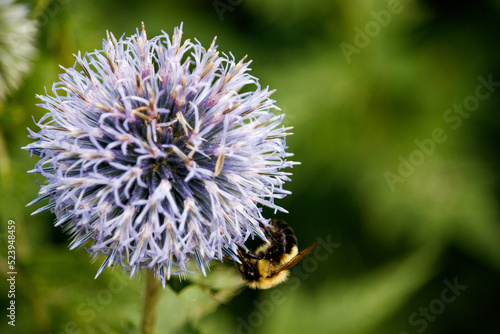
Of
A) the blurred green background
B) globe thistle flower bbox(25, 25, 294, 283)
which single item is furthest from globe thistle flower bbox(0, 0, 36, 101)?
globe thistle flower bbox(25, 25, 294, 283)

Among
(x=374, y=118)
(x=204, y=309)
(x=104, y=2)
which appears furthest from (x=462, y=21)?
(x=204, y=309)

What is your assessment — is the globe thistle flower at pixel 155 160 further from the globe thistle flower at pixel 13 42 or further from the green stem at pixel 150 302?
the globe thistle flower at pixel 13 42

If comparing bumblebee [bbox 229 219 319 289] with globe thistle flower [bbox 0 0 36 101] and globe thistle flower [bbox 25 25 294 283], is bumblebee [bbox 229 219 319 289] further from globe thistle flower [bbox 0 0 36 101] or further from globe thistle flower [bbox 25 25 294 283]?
globe thistle flower [bbox 0 0 36 101]

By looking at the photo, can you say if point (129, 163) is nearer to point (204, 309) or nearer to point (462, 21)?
point (204, 309)

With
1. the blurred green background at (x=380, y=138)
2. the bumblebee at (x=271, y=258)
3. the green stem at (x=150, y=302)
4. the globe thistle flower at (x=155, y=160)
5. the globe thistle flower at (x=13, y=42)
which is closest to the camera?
the globe thistle flower at (x=155, y=160)

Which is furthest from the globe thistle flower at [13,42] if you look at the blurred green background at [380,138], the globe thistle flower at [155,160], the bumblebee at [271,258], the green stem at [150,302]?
the bumblebee at [271,258]

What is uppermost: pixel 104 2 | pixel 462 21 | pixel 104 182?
pixel 462 21
